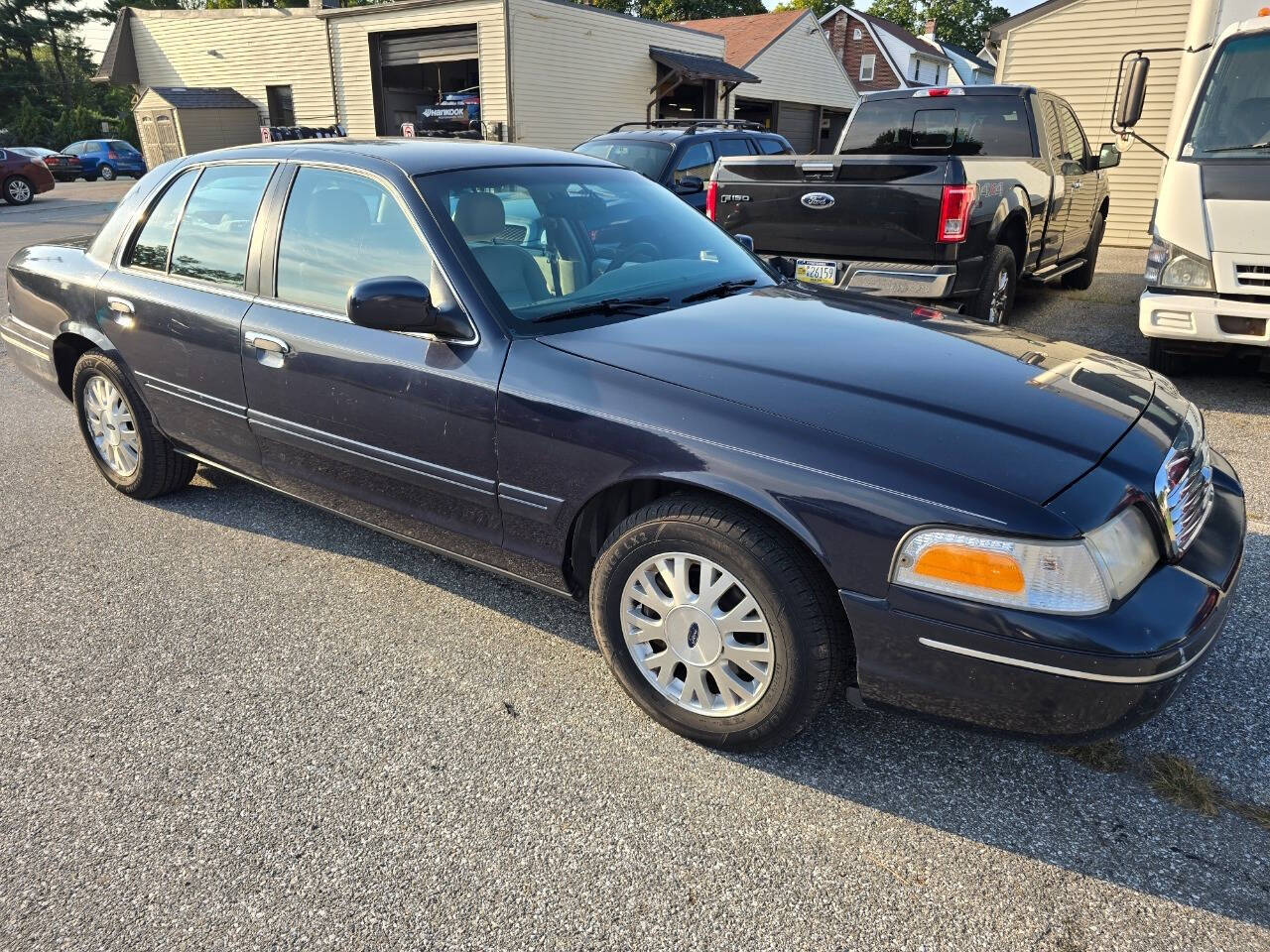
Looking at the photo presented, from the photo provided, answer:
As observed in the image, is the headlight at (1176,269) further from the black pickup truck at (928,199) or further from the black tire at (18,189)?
the black tire at (18,189)

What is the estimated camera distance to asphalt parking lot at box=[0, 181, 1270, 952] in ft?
6.71

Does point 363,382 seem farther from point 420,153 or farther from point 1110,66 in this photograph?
point 1110,66

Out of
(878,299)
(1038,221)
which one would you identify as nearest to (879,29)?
(1038,221)

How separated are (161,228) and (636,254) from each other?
7.36ft

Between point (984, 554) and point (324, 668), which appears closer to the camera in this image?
point (984, 554)

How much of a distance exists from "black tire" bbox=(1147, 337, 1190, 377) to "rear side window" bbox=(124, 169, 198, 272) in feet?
18.8

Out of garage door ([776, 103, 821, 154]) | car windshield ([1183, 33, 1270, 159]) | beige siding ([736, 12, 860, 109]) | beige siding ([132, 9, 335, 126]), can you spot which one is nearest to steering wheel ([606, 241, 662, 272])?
car windshield ([1183, 33, 1270, 159])

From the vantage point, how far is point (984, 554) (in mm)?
2070

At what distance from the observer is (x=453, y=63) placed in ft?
84.4

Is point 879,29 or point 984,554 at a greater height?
point 879,29

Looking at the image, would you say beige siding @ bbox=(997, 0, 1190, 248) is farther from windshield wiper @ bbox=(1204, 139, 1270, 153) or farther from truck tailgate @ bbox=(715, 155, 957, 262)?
truck tailgate @ bbox=(715, 155, 957, 262)

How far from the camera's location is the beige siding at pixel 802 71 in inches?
1246

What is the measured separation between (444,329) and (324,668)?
1231mm

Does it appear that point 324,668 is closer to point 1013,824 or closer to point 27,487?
point 1013,824
